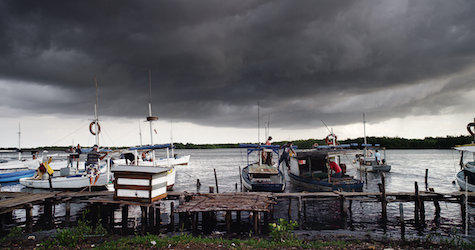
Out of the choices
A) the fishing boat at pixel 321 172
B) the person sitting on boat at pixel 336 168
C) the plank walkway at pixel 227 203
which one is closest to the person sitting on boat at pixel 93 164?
the plank walkway at pixel 227 203

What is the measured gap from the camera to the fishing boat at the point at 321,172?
23.6 meters

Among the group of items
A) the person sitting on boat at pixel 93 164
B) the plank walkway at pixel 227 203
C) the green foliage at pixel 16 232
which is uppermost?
the person sitting on boat at pixel 93 164

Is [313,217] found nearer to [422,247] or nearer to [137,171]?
[422,247]

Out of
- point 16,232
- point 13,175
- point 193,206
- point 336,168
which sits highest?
point 336,168

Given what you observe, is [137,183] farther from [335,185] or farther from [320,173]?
[320,173]

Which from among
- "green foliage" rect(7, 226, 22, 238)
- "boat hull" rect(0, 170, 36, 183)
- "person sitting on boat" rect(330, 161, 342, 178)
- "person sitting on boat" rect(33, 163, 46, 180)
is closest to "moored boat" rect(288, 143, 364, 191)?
"person sitting on boat" rect(330, 161, 342, 178)

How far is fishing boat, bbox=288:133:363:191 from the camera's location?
23609mm

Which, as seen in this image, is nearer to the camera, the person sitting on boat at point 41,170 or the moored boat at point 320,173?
the moored boat at point 320,173

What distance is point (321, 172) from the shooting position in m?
28.5

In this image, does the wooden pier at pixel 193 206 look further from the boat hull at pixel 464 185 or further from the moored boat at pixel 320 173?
the boat hull at pixel 464 185

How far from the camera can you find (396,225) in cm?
1641

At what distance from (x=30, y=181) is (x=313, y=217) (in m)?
31.5

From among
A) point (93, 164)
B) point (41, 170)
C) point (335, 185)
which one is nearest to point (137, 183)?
point (93, 164)

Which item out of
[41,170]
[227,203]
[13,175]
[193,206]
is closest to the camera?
[193,206]
